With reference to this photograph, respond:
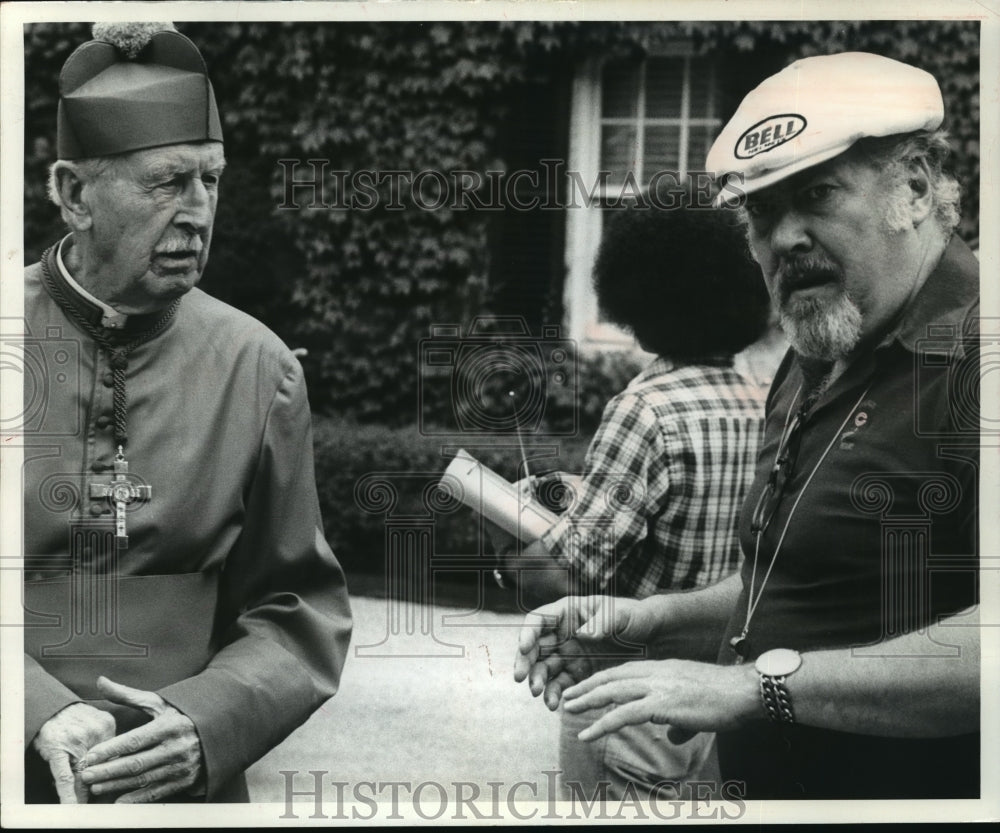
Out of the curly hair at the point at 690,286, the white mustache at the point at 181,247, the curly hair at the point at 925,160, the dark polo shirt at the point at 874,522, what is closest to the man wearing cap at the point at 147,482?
the white mustache at the point at 181,247

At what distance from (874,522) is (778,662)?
44 centimetres

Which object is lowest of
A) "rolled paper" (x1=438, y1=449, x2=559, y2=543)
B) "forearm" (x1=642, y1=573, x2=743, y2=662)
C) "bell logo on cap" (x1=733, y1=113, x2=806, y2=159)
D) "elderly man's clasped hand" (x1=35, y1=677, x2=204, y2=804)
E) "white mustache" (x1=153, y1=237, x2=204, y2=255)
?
"elderly man's clasped hand" (x1=35, y1=677, x2=204, y2=804)

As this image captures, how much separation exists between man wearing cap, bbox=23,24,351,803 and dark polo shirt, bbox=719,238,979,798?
4.07 feet

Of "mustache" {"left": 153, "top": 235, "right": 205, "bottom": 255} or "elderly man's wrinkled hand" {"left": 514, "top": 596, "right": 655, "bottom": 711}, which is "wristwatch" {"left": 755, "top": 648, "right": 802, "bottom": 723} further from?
"mustache" {"left": 153, "top": 235, "right": 205, "bottom": 255}

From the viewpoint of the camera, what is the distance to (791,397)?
387 cm

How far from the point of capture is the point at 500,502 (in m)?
3.97

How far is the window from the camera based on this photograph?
3.95 m

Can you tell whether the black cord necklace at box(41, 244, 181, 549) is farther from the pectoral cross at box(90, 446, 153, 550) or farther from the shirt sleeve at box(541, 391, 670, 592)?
the shirt sleeve at box(541, 391, 670, 592)

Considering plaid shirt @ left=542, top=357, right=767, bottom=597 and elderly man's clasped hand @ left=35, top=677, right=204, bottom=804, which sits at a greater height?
plaid shirt @ left=542, top=357, right=767, bottom=597

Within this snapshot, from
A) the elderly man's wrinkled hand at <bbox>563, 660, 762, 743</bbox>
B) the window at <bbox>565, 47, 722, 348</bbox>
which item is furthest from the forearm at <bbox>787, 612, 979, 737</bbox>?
the window at <bbox>565, 47, 722, 348</bbox>

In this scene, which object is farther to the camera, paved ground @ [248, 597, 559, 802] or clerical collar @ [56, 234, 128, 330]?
paved ground @ [248, 597, 559, 802]

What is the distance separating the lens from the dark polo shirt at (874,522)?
12.4 feet

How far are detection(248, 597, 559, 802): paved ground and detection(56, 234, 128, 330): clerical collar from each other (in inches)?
38.5

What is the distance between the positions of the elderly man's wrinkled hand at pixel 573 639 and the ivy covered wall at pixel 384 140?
0.68 m
